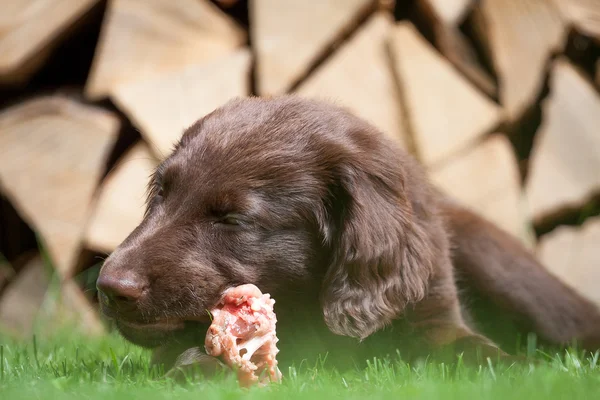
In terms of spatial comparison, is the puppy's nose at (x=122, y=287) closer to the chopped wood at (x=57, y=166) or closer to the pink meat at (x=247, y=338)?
the pink meat at (x=247, y=338)

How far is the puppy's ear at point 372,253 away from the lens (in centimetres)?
234

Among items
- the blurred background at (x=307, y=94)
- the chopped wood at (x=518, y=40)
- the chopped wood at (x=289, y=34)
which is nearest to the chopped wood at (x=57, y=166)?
the blurred background at (x=307, y=94)

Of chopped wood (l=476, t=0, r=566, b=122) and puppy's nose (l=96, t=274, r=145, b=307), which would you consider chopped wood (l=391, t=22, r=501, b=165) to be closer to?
chopped wood (l=476, t=0, r=566, b=122)

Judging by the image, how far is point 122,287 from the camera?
7.07 feet

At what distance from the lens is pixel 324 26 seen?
4.09 metres

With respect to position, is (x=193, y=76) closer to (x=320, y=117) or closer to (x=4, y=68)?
(x=4, y=68)

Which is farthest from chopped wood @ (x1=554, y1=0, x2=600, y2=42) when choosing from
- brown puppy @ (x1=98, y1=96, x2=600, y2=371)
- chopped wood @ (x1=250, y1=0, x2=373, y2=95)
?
brown puppy @ (x1=98, y1=96, x2=600, y2=371)

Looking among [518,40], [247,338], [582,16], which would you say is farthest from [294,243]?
[582,16]

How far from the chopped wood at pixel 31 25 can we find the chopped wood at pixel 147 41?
0.21 meters

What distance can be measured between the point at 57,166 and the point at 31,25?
0.73 metres

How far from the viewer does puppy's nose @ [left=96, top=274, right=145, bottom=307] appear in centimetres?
216

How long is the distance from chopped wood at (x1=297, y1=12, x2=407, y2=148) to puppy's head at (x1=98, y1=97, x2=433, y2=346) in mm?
1535

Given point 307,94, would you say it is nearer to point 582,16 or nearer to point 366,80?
point 366,80

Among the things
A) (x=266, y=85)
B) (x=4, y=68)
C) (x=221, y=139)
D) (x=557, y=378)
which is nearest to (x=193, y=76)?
(x=266, y=85)
